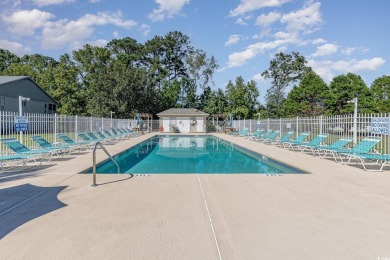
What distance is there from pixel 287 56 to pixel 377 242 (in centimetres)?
4943

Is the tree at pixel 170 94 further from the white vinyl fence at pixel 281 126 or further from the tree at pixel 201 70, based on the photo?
the white vinyl fence at pixel 281 126

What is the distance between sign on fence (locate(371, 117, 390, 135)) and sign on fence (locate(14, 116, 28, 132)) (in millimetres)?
12080

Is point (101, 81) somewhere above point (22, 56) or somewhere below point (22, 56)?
below

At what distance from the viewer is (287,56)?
161ft

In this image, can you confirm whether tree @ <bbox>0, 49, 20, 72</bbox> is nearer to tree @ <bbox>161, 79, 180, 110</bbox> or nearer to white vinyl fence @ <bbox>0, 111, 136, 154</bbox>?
tree @ <bbox>161, 79, 180, 110</bbox>

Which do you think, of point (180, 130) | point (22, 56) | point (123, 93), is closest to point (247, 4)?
point (180, 130)

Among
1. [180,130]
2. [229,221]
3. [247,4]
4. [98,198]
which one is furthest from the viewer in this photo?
[180,130]

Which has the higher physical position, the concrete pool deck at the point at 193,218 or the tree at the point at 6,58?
the tree at the point at 6,58

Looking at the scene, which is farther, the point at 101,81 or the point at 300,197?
the point at 101,81

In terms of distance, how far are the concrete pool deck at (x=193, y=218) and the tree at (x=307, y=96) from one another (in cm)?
3385

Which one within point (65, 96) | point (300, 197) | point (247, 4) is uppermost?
point (247, 4)

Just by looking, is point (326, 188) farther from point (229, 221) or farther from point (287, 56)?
point (287, 56)

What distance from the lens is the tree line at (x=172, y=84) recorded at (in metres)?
37.4

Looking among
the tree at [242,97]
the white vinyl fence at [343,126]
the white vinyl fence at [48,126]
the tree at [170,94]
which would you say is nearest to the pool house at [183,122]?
the tree at [242,97]
